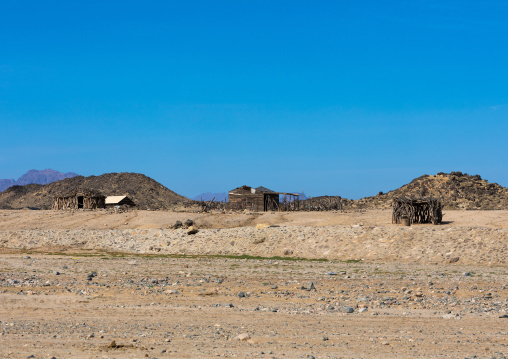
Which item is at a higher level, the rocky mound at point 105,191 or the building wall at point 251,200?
the rocky mound at point 105,191

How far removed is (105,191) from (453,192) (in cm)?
5194

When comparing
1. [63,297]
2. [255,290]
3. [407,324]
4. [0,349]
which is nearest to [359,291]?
[255,290]

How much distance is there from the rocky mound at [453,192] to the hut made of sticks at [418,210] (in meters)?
23.2

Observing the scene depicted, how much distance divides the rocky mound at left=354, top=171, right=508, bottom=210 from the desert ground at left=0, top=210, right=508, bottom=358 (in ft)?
90.2

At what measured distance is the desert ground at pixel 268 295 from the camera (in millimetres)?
10734

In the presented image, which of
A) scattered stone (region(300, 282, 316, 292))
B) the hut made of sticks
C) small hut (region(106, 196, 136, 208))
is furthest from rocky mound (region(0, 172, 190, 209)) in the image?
scattered stone (region(300, 282, 316, 292))

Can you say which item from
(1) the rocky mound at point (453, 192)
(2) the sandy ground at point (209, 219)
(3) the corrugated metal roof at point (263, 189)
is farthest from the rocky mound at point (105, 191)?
(2) the sandy ground at point (209, 219)

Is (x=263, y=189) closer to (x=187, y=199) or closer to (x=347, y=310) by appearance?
(x=187, y=199)

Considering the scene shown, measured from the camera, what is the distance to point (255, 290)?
17828 mm

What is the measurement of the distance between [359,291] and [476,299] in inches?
128

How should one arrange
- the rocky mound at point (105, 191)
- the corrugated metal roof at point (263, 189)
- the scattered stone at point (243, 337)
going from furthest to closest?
the rocky mound at point (105, 191)
the corrugated metal roof at point (263, 189)
the scattered stone at point (243, 337)

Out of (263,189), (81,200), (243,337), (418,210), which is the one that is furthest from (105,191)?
(243,337)

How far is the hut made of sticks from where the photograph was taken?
3678 centimetres

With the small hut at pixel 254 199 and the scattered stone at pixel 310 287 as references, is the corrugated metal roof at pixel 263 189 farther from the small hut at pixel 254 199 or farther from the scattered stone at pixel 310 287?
the scattered stone at pixel 310 287
